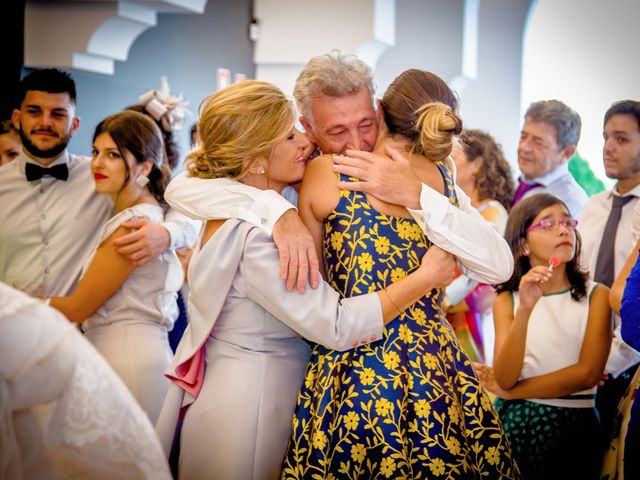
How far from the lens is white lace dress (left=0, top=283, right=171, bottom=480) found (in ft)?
3.93

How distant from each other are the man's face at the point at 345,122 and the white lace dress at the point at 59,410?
3.54ft

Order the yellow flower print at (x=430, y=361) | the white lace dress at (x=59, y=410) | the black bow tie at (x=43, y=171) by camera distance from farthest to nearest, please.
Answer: the black bow tie at (x=43, y=171) → the yellow flower print at (x=430, y=361) → the white lace dress at (x=59, y=410)

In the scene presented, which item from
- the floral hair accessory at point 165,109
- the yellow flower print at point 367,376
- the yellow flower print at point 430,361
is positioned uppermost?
the floral hair accessory at point 165,109

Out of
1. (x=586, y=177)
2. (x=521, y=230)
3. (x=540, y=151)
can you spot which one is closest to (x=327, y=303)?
(x=521, y=230)

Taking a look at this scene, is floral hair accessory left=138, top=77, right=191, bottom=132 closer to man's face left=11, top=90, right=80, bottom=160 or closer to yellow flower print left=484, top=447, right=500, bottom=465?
man's face left=11, top=90, right=80, bottom=160

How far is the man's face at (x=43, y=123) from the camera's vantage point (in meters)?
3.21

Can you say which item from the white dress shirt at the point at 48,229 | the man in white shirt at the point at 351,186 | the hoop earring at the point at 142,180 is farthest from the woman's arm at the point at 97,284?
the man in white shirt at the point at 351,186

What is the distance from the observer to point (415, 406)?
1907mm

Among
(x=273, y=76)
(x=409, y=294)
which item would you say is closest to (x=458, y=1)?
(x=273, y=76)

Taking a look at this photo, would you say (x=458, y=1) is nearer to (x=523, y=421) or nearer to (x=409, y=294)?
(x=523, y=421)

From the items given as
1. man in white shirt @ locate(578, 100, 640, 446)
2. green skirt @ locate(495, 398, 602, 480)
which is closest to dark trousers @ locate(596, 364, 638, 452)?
green skirt @ locate(495, 398, 602, 480)

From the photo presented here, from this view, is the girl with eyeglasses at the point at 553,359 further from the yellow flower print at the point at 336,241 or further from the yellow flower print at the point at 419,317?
the yellow flower print at the point at 336,241

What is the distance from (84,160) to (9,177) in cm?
31

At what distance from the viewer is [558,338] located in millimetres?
2676
